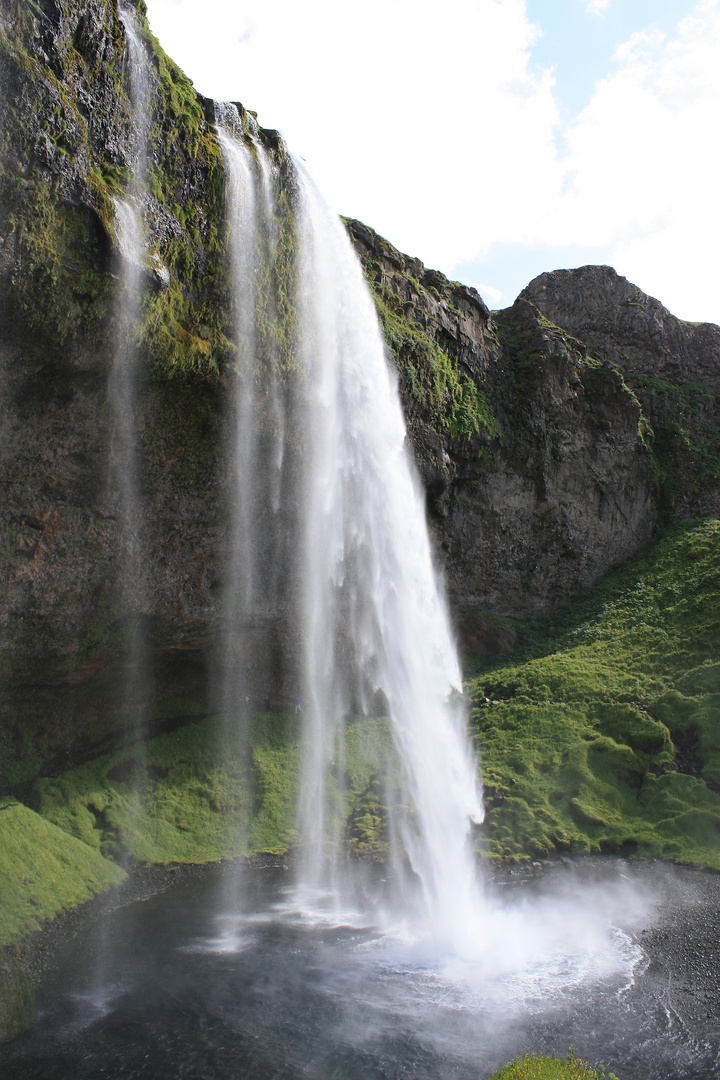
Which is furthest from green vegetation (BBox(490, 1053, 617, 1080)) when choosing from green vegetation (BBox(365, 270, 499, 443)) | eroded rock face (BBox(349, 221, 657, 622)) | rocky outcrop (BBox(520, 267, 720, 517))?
rocky outcrop (BBox(520, 267, 720, 517))

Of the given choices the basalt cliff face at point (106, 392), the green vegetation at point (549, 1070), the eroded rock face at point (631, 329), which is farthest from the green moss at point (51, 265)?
the eroded rock face at point (631, 329)

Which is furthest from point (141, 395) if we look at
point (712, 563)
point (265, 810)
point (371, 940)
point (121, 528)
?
point (712, 563)

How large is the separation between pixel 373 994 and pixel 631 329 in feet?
142

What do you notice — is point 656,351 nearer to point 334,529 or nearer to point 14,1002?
point 334,529

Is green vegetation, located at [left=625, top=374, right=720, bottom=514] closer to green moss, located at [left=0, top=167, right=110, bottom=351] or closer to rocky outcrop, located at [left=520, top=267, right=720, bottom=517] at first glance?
rocky outcrop, located at [left=520, top=267, right=720, bottom=517]

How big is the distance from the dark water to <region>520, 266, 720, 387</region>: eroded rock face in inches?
1432

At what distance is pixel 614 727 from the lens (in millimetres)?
22125

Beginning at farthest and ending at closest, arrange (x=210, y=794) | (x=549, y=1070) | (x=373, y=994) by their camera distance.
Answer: (x=210, y=794), (x=373, y=994), (x=549, y=1070)

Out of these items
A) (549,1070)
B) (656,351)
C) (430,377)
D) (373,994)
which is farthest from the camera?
(656,351)

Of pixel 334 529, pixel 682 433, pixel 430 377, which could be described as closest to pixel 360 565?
pixel 334 529

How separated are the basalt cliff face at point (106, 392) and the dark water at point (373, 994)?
7.06 m

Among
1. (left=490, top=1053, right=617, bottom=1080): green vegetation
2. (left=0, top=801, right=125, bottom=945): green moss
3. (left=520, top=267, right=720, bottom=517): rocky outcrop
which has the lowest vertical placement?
(left=490, top=1053, right=617, bottom=1080): green vegetation

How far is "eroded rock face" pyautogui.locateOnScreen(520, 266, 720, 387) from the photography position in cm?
4359

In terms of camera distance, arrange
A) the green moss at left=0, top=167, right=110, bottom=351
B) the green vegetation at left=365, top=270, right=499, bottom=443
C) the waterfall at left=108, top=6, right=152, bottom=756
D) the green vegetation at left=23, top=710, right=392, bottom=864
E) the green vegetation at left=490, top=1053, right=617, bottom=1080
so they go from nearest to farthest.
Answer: the green vegetation at left=490, top=1053, right=617, bottom=1080, the green moss at left=0, top=167, right=110, bottom=351, the waterfall at left=108, top=6, right=152, bottom=756, the green vegetation at left=23, top=710, right=392, bottom=864, the green vegetation at left=365, top=270, right=499, bottom=443
